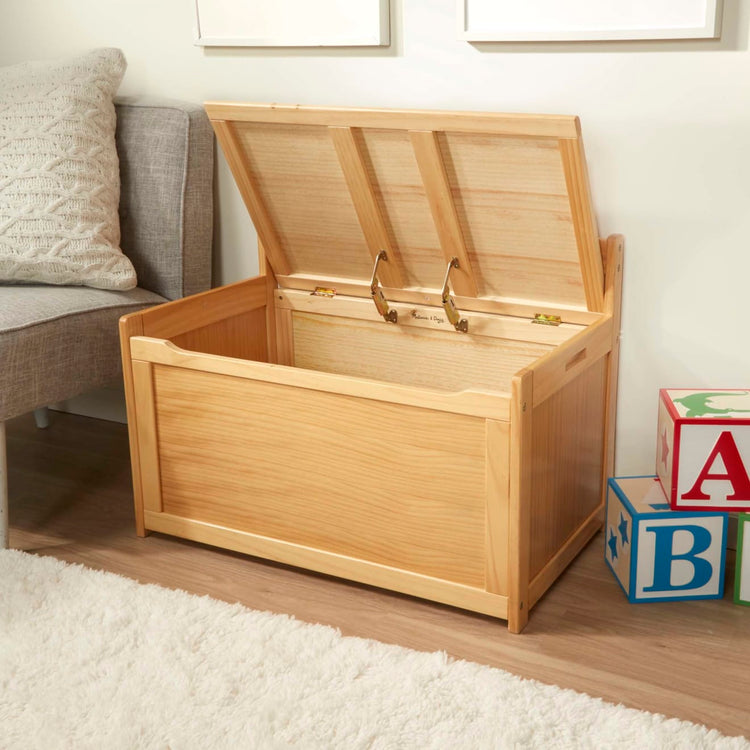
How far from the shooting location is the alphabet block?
1517 mm

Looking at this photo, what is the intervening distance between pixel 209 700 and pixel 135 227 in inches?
41.8

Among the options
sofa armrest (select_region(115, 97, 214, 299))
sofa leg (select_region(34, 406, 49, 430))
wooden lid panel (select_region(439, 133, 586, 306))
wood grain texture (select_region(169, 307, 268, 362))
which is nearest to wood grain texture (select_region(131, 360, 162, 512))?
wood grain texture (select_region(169, 307, 268, 362))

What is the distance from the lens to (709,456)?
149cm

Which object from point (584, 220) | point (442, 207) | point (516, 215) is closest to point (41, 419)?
point (442, 207)

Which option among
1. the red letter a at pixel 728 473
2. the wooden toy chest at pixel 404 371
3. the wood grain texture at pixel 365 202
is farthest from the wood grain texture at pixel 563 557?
the wood grain texture at pixel 365 202

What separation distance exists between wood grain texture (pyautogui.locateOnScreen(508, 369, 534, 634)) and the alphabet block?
34cm

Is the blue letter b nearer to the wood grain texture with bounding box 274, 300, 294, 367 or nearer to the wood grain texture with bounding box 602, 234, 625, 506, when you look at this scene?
the wood grain texture with bounding box 602, 234, 625, 506

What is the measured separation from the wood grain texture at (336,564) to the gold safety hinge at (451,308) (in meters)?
0.48

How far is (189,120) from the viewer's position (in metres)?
1.94

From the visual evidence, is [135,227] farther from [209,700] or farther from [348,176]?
[209,700]

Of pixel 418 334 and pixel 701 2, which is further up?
pixel 701 2

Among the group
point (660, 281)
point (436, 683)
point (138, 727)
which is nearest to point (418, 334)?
point (660, 281)

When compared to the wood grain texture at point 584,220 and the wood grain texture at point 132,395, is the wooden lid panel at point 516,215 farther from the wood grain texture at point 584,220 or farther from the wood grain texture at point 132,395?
the wood grain texture at point 132,395

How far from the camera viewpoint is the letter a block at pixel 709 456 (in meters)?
1.48
